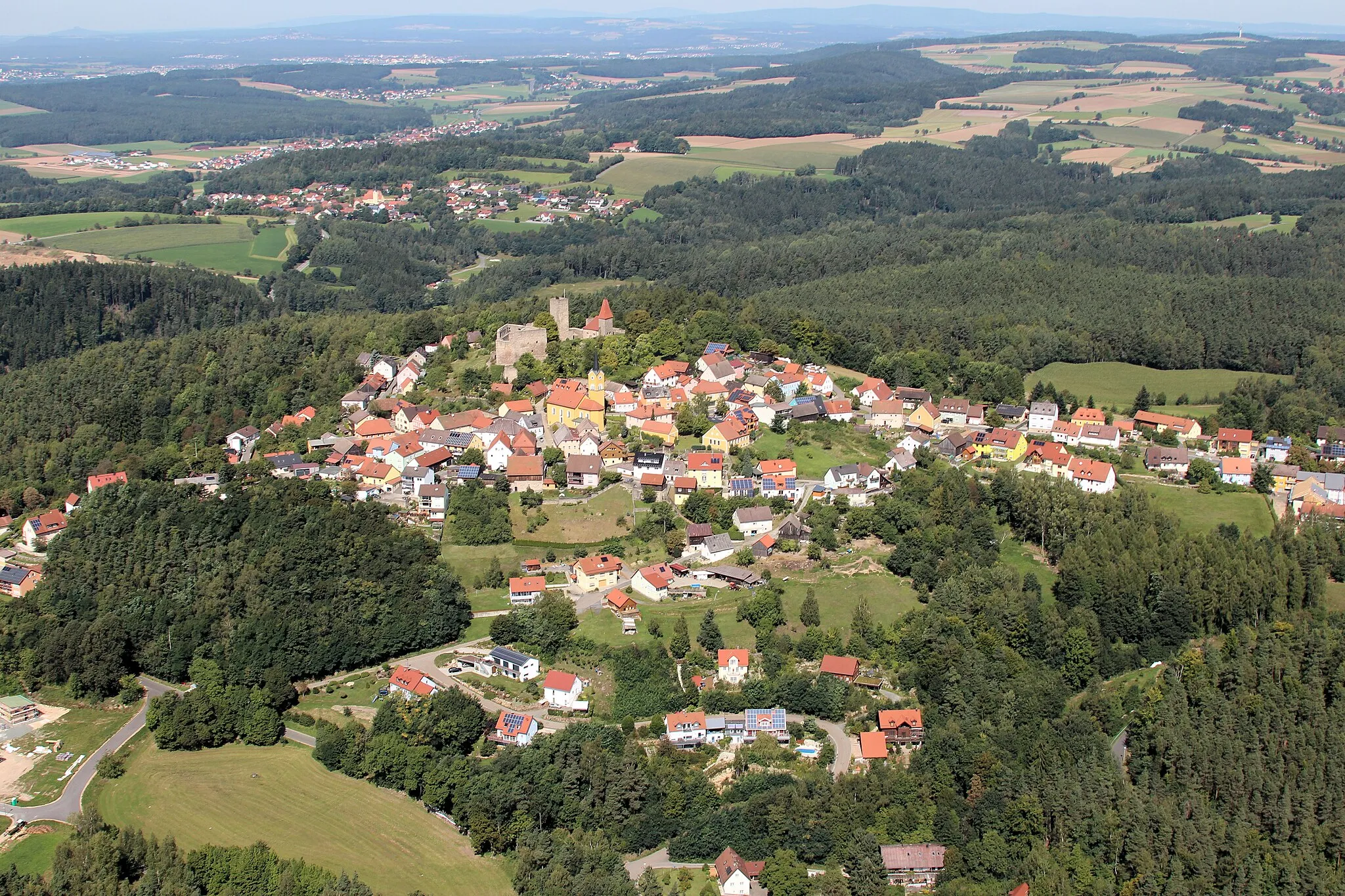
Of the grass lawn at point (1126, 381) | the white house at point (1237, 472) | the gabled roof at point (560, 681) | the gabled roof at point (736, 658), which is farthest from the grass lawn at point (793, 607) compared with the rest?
the grass lawn at point (1126, 381)

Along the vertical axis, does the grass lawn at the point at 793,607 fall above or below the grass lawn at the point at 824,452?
below

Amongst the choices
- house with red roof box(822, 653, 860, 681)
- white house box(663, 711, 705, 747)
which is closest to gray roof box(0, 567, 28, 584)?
white house box(663, 711, 705, 747)

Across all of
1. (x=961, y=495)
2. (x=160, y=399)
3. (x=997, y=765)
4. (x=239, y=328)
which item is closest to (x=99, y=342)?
(x=239, y=328)

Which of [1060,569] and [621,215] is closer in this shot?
[1060,569]

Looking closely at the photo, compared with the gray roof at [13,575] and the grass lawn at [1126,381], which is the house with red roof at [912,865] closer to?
the gray roof at [13,575]

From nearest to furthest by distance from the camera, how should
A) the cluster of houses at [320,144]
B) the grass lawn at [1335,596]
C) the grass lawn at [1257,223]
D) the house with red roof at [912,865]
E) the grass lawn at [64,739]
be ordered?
the house with red roof at [912,865] → the grass lawn at [64,739] → the grass lawn at [1335,596] → the grass lawn at [1257,223] → the cluster of houses at [320,144]

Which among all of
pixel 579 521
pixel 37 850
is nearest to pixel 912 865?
pixel 579 521

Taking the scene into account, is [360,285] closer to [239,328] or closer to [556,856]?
[239,328]

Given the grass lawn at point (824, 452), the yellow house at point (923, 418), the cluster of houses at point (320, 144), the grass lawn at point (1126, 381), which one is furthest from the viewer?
the cluster of houses at point (320, 144)
